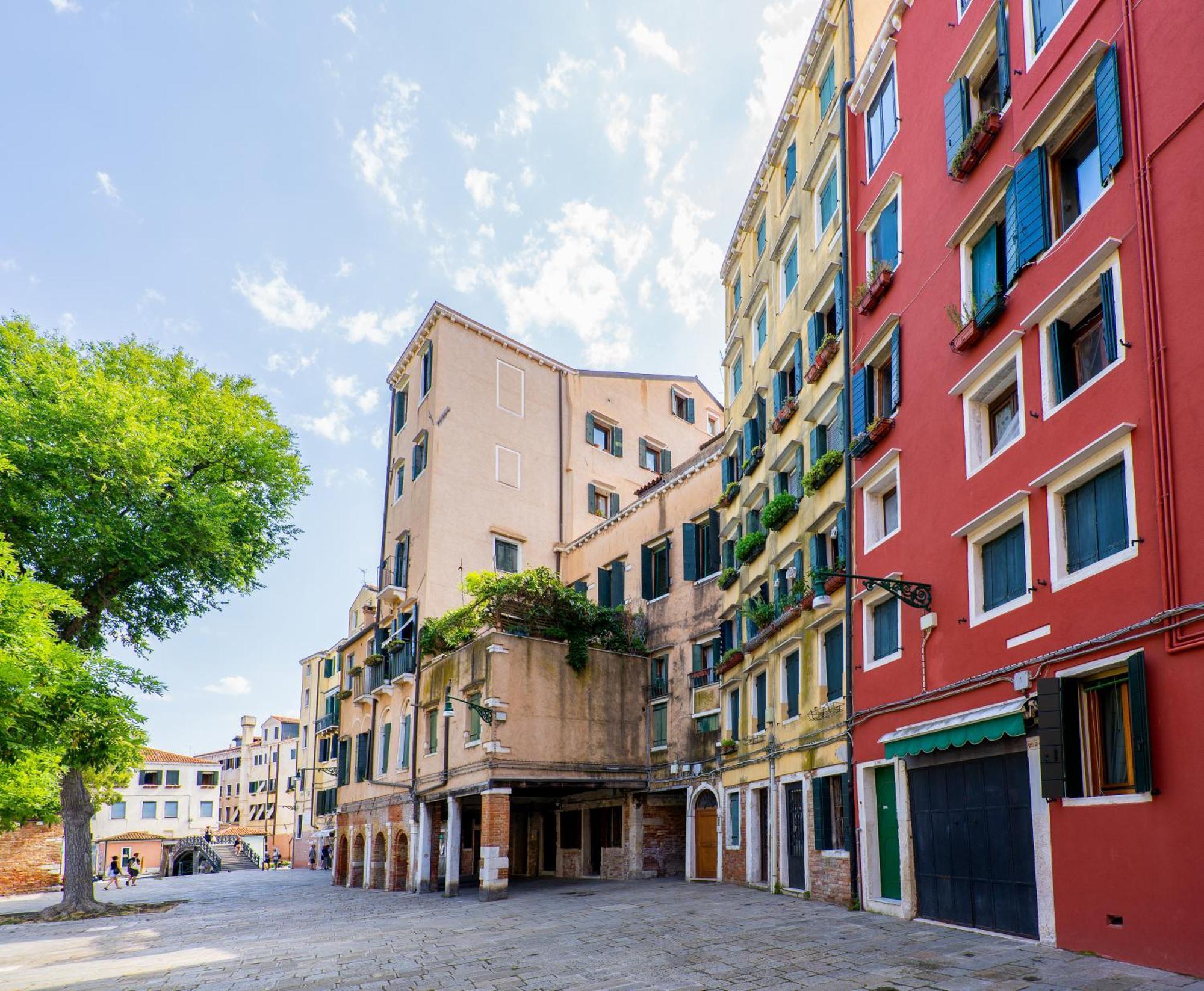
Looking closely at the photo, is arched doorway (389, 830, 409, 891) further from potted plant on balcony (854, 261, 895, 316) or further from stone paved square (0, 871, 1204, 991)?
potted plant on balcony (854, 261, 895, 316)

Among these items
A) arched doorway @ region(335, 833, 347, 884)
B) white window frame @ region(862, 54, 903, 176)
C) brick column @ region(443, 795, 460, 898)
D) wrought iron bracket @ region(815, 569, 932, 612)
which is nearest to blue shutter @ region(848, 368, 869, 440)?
wrought iron bracket @ region(815, 569, 932, 612)

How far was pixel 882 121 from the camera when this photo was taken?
1653 cm

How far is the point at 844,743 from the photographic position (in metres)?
15.5

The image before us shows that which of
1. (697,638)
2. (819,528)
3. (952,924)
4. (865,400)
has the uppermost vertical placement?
(865,400)

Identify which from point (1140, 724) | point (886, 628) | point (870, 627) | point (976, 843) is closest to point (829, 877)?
point (870, 627)

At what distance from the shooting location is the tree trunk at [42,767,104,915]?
76.8ft

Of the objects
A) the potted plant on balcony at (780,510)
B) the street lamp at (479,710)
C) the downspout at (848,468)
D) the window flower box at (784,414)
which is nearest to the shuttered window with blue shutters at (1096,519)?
the downspout at (848,468)

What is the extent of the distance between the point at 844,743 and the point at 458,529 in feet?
56.0

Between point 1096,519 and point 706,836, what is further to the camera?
point 706,836

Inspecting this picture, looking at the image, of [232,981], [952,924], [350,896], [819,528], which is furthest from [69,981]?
[350,896]

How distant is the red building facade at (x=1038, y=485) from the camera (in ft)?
28.3

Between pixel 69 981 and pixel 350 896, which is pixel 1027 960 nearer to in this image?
pixel 69 981

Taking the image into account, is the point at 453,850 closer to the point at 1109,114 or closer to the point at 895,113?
the point at 895,113

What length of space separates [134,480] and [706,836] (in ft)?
54.0
